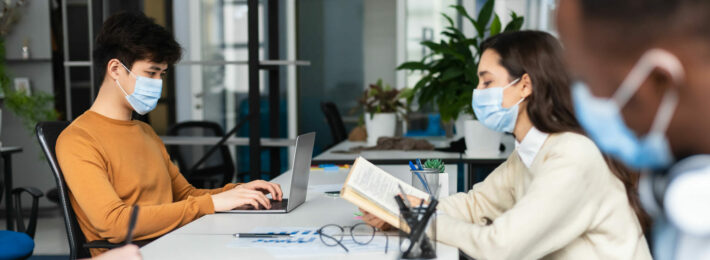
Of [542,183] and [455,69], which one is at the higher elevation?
[455,69]

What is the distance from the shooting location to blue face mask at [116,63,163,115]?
1878 mm

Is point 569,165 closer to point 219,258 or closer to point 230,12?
point 219,258

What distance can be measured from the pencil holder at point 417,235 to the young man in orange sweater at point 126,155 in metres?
0.67

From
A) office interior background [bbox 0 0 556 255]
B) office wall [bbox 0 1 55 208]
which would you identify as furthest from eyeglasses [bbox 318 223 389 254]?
office wall [bbox 0 1 55 208]

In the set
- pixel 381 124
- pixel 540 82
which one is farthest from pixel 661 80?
pixel 381 124

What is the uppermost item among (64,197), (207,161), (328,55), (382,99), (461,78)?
(328,55)

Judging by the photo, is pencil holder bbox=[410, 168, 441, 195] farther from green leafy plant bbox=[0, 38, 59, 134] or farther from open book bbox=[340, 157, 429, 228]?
green leafy plant bbox=[0, 38, 59, 134]

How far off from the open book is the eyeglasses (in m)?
0.06

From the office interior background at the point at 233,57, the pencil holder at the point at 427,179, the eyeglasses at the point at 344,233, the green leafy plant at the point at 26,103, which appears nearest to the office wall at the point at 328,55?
the office interior background at the point at 233,57

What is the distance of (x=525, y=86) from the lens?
4.69 ft

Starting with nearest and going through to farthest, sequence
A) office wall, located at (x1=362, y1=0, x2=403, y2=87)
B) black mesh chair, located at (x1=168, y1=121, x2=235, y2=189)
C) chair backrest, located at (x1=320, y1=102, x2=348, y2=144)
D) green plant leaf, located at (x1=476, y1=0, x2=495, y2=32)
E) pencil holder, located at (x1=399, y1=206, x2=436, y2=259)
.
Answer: pencil holder, located at (x1=399, y1=206, x2=436, y2=259) < green plant leaf, located at (x1=476, y1=0, x2=495, y2=32) < black mesh chair, located at (x1=168, y1=121, x2=235, y2=189) < chair backrest, located at (x1=320, y1=102, x2=348, y2=144) < office wall, located at (x1=362, y1=0, x2=403, y2=87)

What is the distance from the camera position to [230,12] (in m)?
5.83

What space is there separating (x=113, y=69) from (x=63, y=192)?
0.37 metres

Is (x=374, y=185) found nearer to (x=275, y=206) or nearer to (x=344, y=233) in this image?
(x=344, y=233)
